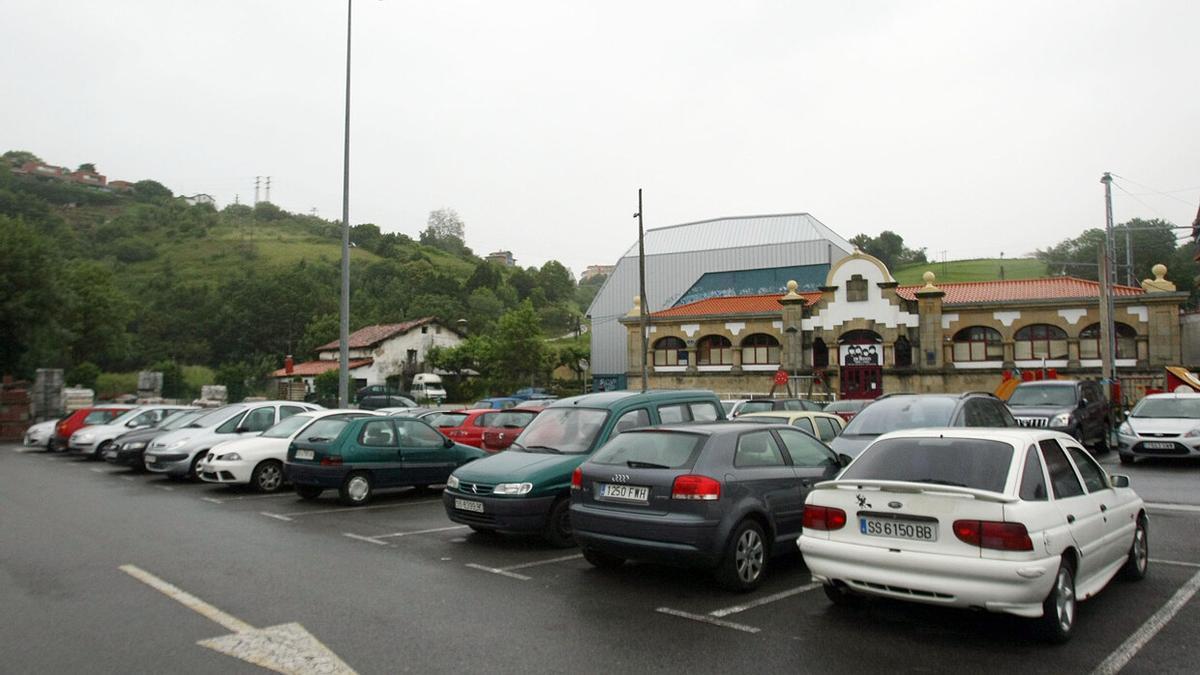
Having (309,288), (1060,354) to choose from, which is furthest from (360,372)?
(1060,354)

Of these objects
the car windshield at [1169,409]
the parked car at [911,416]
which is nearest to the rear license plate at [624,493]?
the parked car at [911,416]

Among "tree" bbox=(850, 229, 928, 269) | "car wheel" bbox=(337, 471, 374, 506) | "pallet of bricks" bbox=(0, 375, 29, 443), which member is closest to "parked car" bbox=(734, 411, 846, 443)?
"car wheel" bbox=(337, 471, 374, 506)

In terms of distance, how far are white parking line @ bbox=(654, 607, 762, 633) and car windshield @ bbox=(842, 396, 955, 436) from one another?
5.68 meters

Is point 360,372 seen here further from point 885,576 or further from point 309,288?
point 885,576

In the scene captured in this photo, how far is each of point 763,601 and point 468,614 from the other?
249cm

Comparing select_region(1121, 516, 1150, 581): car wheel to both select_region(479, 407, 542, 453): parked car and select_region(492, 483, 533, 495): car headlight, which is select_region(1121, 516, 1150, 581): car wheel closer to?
select_region(492, 483, 533, 495): car headlight

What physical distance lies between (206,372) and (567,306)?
58.2 m

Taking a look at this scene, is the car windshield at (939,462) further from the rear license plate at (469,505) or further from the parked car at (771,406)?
the parked car at (771,406)

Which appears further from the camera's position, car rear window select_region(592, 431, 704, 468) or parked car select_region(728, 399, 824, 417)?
parked car select_region(728, 399, 824, 417)

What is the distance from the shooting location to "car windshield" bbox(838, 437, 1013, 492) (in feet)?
19.2

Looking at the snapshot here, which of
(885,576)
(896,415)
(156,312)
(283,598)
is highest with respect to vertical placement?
(156,312)

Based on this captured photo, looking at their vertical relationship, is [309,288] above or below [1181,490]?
above

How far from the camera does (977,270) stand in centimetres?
10050

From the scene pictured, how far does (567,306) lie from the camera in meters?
112
